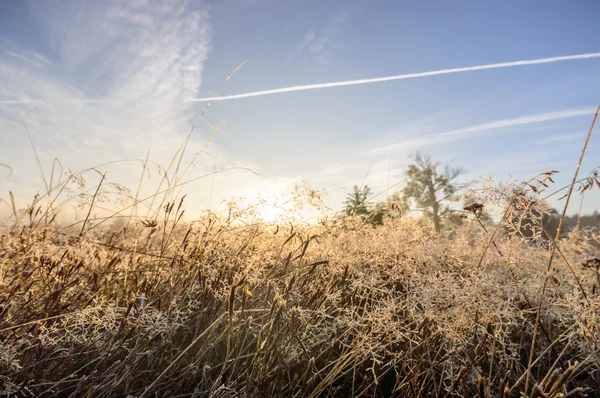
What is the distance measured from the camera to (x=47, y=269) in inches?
84.6

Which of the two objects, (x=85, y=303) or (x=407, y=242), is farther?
(x=407, y=242)

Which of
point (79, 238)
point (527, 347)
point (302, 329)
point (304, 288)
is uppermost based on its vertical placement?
point (79, 238)

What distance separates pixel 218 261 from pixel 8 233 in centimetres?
174

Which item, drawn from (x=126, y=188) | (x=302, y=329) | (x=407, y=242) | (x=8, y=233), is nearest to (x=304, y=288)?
(x=302, y=329)

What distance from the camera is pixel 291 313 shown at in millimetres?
1720

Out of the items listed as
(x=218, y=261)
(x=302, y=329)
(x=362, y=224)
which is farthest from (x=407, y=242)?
(x=218, y=261)

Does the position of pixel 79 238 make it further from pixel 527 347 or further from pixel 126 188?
pixel 527 347

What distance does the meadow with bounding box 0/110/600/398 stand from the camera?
1.49 metres

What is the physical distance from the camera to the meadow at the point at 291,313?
1492 millimetres

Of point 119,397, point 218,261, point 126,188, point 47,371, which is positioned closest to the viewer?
point 47,371

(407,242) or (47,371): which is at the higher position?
(407,242)

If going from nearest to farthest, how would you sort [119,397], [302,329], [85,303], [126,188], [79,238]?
[119,397] → [302,329] → [85,303] → [79,238] → [126,188]

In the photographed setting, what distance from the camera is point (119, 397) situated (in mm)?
1577

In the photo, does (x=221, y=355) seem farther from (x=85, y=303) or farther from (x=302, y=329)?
(x=85, y=303)
